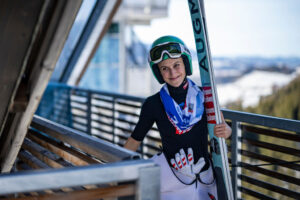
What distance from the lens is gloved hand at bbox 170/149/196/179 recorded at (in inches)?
83.2

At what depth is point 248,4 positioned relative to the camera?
54.0 metres

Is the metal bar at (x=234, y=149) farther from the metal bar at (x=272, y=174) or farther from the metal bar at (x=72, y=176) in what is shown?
the metal bar at (x=72, y=176)

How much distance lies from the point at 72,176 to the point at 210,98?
1.18 metres

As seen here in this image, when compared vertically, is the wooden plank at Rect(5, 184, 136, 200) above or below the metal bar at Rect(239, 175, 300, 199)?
above

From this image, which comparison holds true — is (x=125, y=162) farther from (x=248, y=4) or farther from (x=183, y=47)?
(x=248, y=4)

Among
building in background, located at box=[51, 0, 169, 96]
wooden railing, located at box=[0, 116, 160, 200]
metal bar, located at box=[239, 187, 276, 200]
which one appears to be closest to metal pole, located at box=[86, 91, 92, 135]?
building in background, located at box=[51, 0, 169, 96]

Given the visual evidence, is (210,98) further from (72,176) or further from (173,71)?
(72,176)

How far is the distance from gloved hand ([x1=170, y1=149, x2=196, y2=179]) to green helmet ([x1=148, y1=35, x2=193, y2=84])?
0.50 metres

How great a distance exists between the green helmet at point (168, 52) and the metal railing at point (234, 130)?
0.94m

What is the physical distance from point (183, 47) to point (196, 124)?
0.48m

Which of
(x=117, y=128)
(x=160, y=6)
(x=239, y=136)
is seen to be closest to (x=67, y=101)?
(x=117, y=128)

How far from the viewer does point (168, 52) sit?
2195 millimetres

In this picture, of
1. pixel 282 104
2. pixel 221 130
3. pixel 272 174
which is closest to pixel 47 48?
pixel 221 130

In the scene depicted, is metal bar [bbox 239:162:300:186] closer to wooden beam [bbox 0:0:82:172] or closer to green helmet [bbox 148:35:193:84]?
green helmet [bbox 148:35:193:84]
